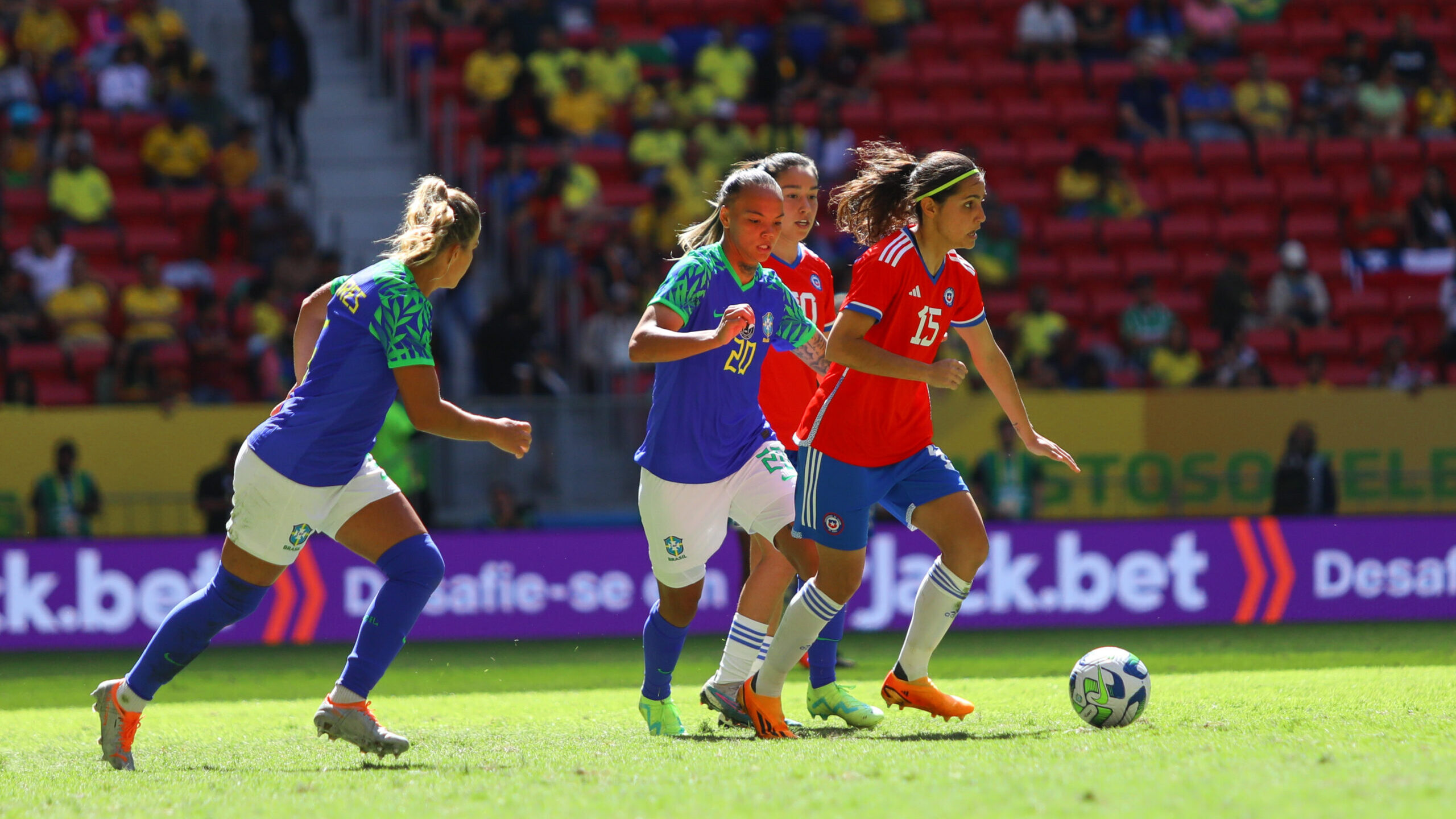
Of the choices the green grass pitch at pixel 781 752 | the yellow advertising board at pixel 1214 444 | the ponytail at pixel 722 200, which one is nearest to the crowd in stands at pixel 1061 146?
the yellow advertising board at pixel 1214 444

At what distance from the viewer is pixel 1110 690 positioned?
591 centimetres

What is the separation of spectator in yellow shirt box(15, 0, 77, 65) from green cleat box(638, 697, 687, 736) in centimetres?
1283

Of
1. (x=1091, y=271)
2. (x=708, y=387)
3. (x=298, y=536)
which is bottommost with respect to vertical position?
(x=298, y=536)

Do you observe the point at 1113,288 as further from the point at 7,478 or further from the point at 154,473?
the point at 7,478

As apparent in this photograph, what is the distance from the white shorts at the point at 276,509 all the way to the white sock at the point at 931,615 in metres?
2.20

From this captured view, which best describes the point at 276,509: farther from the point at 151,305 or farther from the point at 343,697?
the point at 151,305

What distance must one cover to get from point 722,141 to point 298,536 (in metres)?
11.3

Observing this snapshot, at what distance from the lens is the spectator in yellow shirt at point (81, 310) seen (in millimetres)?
13516

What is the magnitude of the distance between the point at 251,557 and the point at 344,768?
2.68 feet

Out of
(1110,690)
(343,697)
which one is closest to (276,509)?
(343,697)

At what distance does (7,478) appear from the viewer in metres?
12.0

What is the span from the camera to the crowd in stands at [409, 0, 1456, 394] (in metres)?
15.1

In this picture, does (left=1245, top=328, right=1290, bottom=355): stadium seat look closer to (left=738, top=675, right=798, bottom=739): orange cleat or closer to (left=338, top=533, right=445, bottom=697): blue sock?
(left=738, top=675, right=798, bottom=739): orange cleat

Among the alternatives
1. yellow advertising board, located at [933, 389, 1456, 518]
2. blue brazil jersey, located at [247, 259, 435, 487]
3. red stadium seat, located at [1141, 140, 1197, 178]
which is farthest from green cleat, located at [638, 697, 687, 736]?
red stadium seat, located at [1141, 140, 1197, 178]
